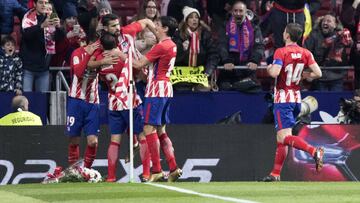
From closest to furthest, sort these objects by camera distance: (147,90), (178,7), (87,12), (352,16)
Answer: (147,90), (87,12), (178,7), (352,16)

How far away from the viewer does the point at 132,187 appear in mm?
15188

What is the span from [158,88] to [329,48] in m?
5.90

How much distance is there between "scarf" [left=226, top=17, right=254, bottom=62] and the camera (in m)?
20.7

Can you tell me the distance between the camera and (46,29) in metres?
20.2

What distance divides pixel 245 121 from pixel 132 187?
591 centimetres

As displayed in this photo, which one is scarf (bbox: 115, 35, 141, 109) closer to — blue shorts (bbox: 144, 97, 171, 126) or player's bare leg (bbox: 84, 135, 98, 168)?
blue shorts (bbox: 144, 97, 171, 126)

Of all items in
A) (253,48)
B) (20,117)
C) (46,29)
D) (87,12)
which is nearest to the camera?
(20,117)

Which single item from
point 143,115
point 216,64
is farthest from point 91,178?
point 216,64

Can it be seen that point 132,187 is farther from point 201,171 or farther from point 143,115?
point 201,171

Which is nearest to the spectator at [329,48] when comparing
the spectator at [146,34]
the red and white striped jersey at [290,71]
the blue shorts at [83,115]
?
the spectator at [146,34]

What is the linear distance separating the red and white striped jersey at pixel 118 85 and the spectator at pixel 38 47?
293 cm

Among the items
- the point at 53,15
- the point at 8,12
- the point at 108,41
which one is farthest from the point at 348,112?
the point at 8,12

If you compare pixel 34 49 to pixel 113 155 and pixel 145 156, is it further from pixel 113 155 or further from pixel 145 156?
pixel 145 156

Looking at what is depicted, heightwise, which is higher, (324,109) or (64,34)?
(64,34)
